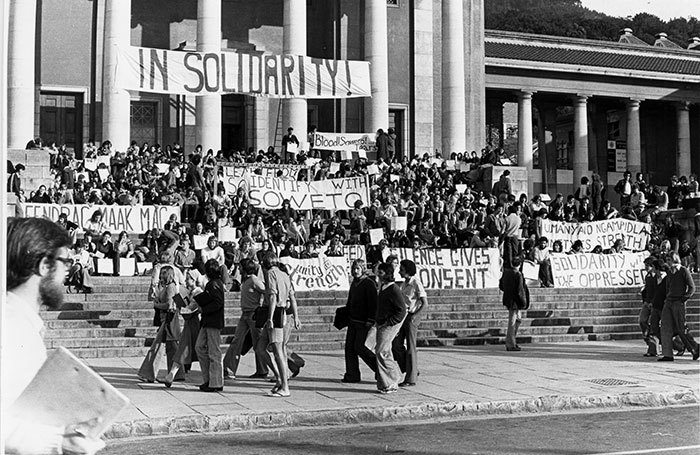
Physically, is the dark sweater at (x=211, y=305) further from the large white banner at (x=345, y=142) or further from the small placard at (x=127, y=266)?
the large white banner at (x=345, y=142)

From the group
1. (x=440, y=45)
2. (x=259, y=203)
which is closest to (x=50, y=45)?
(x=259, y=203)

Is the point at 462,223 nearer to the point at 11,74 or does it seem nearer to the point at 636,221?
the point at 636,221

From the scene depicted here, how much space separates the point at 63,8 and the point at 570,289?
21.4m

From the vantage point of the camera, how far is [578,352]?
19375 mm

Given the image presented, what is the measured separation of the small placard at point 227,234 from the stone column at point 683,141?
37.7 meters

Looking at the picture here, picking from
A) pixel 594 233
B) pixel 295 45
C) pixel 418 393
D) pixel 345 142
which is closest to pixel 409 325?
pixel 418 393

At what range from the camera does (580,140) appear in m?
52.2

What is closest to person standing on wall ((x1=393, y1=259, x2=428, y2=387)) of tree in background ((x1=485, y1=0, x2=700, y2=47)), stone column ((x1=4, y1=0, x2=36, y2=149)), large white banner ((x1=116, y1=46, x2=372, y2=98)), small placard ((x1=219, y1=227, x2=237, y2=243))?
small placard ((x1=219, y1=227, x2=237, y2=243))

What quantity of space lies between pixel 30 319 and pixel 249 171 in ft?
86.4

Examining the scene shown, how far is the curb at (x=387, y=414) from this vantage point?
11195 mm

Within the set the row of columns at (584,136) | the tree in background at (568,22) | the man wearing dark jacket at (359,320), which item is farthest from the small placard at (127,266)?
the tree in background at (568,22)

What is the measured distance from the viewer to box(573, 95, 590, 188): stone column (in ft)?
172

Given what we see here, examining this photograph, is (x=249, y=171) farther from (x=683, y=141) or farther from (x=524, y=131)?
(x=683, y=141)

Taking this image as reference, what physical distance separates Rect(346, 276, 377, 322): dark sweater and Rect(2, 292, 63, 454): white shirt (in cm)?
1158
